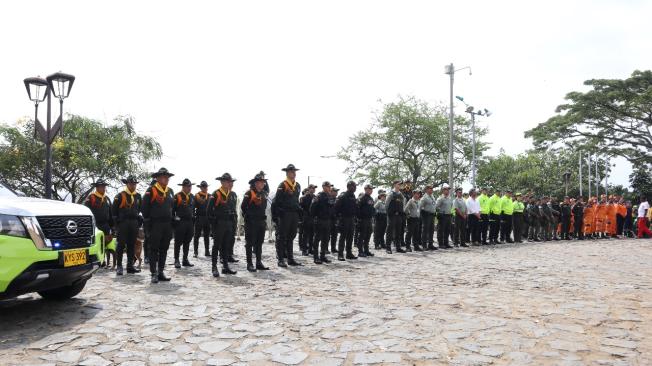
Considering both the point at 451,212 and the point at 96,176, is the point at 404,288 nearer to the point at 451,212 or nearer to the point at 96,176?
the point at 451,212

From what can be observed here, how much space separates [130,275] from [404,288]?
541 cm

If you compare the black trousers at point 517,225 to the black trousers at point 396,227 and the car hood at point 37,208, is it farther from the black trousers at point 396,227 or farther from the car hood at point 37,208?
the car hood at point 37,208

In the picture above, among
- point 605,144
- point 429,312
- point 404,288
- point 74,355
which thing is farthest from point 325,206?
point 605,144

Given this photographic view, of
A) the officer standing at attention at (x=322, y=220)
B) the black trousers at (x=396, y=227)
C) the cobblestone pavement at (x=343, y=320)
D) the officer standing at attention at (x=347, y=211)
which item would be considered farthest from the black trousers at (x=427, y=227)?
the cobblestone pavement at (x=343, y=320)

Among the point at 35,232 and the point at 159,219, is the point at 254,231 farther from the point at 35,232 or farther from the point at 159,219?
the point at 35,232

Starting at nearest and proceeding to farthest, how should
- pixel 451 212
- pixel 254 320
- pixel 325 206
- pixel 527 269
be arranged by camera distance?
pixel 254 320 < pixel 527 269 < pixel 325 206 < pixel 451 212

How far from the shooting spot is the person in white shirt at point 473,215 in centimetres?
1825

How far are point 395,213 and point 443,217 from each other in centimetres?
255

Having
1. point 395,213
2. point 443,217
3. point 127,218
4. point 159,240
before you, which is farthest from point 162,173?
point 443,217

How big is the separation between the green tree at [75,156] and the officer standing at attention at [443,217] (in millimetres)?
14380

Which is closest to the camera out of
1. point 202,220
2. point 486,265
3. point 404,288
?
point 404,288

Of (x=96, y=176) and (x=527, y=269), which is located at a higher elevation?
(x=96, y=176)

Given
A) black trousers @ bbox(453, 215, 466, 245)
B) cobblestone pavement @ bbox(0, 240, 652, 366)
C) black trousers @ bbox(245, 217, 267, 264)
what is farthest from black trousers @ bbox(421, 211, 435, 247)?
black trousers @ bbox(245, 217, 267, 264)

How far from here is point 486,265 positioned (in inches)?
462
